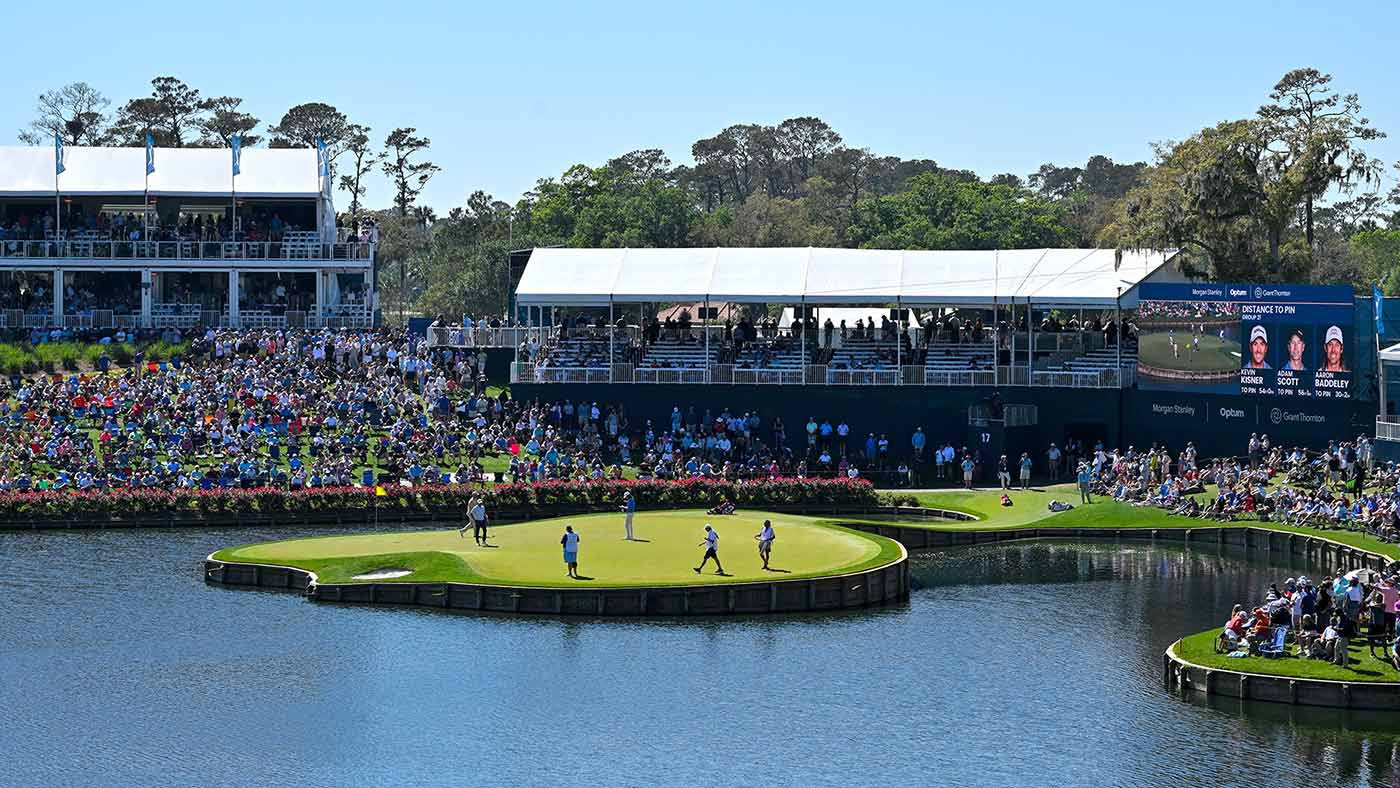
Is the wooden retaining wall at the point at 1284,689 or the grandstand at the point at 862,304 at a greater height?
the grandstand at the point at 862,304

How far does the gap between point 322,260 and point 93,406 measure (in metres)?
22.4

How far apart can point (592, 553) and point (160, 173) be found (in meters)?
49.2

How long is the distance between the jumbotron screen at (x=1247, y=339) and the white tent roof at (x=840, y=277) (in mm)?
2040

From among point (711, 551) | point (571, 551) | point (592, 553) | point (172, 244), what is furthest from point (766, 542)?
point (172, 244)

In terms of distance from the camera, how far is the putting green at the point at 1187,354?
217 feet

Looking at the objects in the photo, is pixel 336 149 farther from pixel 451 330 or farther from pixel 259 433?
pixel 259 433

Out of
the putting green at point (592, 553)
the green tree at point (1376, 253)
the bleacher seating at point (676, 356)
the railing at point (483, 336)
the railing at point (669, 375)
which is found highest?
the green tree at point (1376, 253)

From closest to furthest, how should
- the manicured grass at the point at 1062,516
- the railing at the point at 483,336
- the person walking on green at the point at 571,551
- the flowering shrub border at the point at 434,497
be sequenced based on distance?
the person walking on green at the point at 571,551 → the manicured grass at the point at 1062,516 → the flowering shrub border at the point at 434,497 → the railing at the point at 483,336

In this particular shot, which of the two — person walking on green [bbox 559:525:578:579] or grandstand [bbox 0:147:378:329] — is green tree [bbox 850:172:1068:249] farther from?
person walking on green [bbox 559:525:578:579]

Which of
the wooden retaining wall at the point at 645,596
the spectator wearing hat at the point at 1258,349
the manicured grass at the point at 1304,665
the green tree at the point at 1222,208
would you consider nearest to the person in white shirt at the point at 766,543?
the wooden retaining wall at the point at 645,596

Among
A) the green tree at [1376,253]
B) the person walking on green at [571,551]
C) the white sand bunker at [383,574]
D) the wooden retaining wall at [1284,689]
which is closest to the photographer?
the wooden retaining wall at [1284,689]

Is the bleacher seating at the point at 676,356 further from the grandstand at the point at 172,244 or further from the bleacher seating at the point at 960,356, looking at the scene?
the grandstand at the point at 172,244

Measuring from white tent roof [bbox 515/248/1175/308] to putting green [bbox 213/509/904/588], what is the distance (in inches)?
700

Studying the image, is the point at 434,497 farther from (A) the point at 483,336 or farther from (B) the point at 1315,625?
(B) the point at 1315,625
